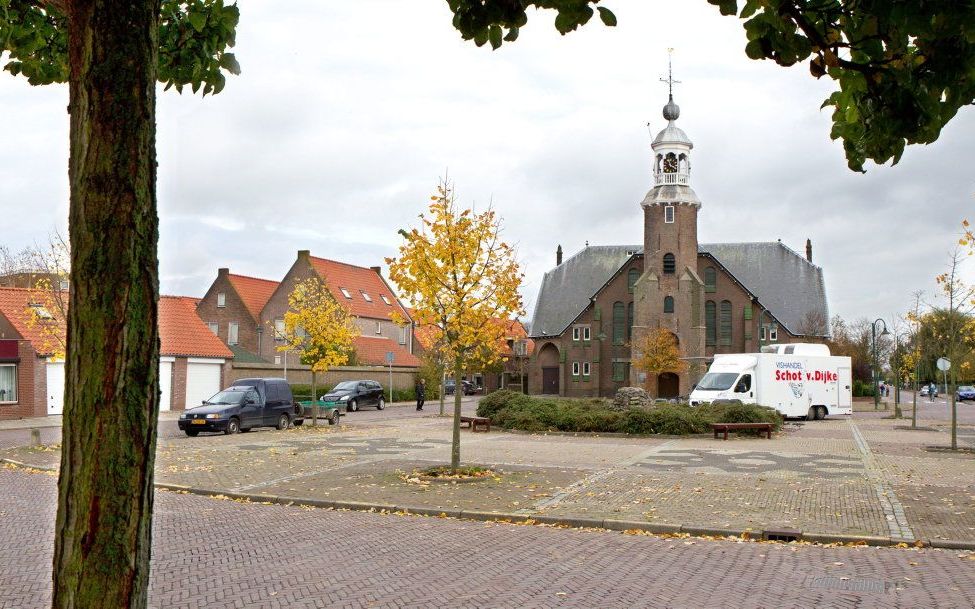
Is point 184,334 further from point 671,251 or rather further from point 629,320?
point 629,320

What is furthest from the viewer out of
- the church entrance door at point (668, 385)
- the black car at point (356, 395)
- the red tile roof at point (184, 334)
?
Result: the church entrance door at point (668, 385)

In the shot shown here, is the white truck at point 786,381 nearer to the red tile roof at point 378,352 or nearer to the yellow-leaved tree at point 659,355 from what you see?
the yellow-leaved tree at point 659,355

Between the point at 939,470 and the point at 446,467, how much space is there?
10.0 m

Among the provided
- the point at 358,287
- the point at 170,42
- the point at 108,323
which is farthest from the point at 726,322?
the point at 108,323

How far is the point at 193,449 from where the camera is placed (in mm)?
20562

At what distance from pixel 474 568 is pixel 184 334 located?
3637 cm

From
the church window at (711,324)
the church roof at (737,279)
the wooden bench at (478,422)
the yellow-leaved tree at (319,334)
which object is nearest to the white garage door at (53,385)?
the yellow-leaved tree at (319,334)

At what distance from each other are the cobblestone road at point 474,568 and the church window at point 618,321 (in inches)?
2283

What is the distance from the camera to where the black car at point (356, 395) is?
42000 mm

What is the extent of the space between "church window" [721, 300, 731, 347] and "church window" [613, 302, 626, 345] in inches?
302

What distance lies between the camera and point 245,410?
1041 inches

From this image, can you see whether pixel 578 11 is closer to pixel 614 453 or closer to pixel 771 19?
pixel 771 19

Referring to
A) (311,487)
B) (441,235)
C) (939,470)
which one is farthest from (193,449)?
(939,470)

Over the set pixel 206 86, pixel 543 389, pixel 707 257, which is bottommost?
pixel 543 389
